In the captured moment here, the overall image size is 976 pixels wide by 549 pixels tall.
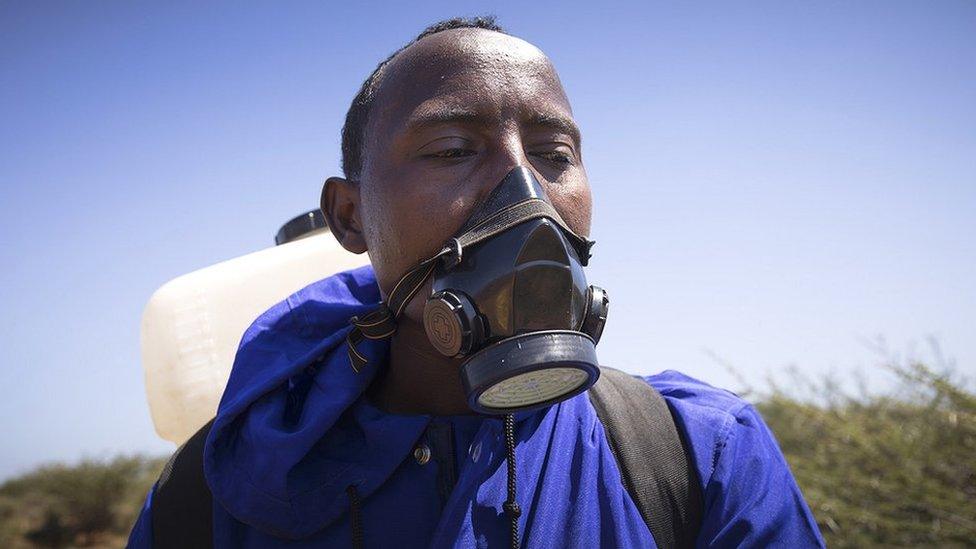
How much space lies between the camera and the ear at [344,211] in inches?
89.4

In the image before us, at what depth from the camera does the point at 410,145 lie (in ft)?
6.34

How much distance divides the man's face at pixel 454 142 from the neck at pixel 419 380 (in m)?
0.20

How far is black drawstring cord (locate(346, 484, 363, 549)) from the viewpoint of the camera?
178 centimetres

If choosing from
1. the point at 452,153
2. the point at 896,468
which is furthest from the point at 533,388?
the point at 896,468

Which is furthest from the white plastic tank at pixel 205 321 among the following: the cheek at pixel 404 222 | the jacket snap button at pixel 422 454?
the jacket snap button at pixel 422 454

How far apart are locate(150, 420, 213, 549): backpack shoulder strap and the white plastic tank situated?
2.26 ft

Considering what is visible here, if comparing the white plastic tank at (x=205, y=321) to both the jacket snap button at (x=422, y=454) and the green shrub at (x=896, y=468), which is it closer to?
the jacket snap button at (x=422, y=454)

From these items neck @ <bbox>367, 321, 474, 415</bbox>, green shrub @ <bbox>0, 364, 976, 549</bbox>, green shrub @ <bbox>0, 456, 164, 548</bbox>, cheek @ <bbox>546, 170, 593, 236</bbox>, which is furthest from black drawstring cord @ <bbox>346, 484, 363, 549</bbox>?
green shrub @ <bbox>0, 456, 164, 548</bbox>

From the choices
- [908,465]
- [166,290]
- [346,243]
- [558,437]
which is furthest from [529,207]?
[908,465]

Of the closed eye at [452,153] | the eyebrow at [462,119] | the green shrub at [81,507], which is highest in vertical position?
the eyebrow at [462,119]

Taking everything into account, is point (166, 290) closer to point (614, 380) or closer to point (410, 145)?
point (410, 145)

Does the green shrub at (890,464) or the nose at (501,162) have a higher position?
the nose at (501,162)

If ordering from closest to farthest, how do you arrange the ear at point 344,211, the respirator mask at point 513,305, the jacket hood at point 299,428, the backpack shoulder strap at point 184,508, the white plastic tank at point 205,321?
the respirator mask at point 513,305, the jacket hood at point 299,428, the backpack shoulder strap at point 184,508, the ear at point 344,211, the white plastic tank at point 205,321

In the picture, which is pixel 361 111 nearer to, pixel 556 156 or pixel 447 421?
pixel 556 156
